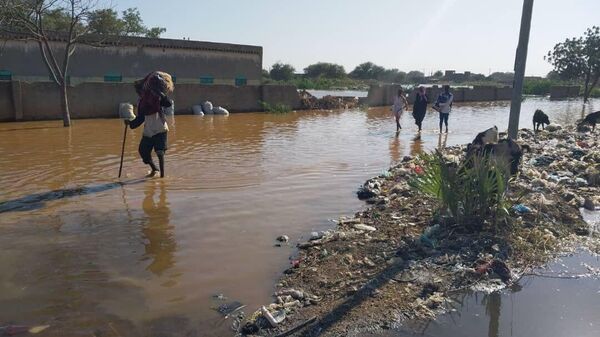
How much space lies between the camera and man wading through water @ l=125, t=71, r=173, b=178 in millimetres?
7273

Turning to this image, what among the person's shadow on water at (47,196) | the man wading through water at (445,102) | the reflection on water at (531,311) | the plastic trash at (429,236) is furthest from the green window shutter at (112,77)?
the reflection on water at (531,311)

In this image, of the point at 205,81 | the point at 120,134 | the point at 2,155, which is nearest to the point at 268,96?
the point at 205,81

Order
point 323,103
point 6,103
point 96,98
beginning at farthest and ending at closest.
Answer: point 323,103
point 96,98
point 6,103

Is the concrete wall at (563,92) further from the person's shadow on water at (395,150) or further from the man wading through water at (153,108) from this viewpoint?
the man wading through water at (153,108)

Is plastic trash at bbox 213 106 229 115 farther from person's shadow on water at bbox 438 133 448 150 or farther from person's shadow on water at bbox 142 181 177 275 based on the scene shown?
person's shadow on water at bbox 142 181 177 275

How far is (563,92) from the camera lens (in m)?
45.7

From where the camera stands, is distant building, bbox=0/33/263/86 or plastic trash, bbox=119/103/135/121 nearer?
plastic trash, bbox=119/103/135/121

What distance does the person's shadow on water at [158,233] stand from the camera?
4461 millimetres

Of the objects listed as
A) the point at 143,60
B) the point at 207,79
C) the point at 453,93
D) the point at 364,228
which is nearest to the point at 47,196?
the point at 364,228

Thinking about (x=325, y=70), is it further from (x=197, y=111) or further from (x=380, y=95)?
(x=197, y=111)

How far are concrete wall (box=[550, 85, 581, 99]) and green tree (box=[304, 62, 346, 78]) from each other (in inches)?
1444

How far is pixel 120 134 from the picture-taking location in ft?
45.2

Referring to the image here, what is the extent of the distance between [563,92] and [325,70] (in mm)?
38936

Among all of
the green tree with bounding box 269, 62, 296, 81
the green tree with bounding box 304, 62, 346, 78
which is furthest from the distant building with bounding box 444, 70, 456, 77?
the green tree with bounding box 269, 62, 296, 81
